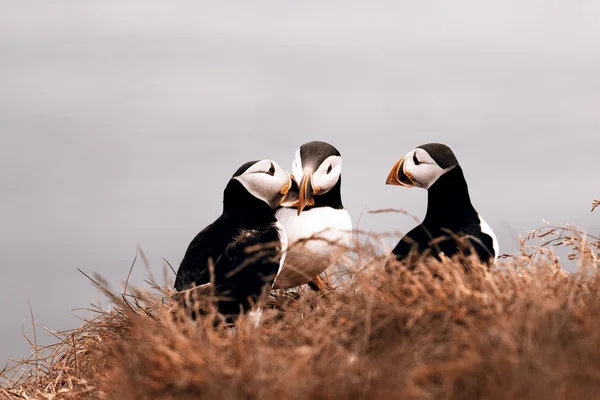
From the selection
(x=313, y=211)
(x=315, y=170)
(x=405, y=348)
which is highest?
(x=315, y=170)

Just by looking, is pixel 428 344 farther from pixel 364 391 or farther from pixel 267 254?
pixel 267 254

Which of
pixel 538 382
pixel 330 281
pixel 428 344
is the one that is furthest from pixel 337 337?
pixel 330 281

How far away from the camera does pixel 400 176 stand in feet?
21.2

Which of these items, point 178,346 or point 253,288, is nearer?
point 178,346

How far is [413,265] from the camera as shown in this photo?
17.6 ft

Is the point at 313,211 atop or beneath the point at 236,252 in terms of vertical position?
atop

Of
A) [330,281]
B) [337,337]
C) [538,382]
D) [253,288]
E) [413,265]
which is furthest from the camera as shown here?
[330,281]

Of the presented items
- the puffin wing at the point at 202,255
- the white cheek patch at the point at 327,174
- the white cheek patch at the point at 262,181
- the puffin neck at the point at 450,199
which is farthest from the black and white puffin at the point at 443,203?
the puffin wing at the point at 202,255

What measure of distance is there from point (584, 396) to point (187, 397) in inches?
69.6

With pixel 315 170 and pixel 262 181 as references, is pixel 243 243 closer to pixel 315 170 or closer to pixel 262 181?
pixel 262 181

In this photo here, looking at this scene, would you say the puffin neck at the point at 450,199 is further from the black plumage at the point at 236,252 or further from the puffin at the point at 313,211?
the black plumage at the point at 236,252

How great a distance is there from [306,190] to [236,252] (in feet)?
3.12

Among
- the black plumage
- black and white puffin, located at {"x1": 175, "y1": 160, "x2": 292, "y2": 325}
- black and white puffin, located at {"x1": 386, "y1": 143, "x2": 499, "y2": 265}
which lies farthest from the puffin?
black and white puffin, located at {"x1": 386, "y1": 143, "x2": 499, "y2": 265}

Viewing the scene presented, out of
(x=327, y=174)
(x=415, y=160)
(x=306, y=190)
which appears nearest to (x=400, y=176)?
(x=415, y=160)
